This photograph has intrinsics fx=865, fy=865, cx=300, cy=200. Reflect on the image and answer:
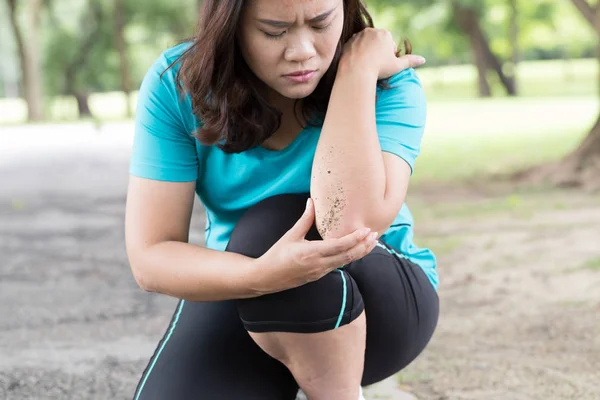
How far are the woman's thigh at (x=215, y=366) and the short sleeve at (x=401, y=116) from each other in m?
0.54

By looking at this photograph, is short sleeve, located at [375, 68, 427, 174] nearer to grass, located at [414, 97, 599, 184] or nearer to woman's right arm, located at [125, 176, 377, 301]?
woman's right arm, located at [125, 176, 377, 301]

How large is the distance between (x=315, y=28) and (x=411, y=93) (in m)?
Answer: 0.30

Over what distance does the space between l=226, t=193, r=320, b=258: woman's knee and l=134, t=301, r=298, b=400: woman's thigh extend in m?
0.25

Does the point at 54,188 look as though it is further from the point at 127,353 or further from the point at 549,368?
the point at 549,368

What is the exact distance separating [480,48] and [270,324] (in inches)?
928

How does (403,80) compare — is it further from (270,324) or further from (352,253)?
(270,324)

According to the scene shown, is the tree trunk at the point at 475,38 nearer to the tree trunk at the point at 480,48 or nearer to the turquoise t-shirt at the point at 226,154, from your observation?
the tree trunk at the point at 480,48

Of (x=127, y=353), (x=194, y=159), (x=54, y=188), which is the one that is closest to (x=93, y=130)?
(x=54, y=188)

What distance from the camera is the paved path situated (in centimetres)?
266

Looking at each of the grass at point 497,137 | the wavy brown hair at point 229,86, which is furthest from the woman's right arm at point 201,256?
the grass at point 497,137

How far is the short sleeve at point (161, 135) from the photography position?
1.89 meters

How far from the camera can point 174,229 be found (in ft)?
6.24

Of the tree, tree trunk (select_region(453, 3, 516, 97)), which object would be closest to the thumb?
the tree

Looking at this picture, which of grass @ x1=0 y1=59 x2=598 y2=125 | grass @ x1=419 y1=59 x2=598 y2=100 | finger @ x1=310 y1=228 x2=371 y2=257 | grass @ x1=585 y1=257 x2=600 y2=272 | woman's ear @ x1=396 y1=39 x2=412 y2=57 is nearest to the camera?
finger @ x1=310 y1=228 x2=371 y2=257
